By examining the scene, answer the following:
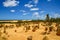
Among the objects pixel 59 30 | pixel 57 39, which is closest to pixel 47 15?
pixel 59 30

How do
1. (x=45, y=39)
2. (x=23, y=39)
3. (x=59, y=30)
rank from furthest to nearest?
(x=59, y=30)
(x=23, y=39)
(x=45, y=39)

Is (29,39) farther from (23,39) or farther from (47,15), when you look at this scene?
(47,15)

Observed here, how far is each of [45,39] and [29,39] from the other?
5.88 feet

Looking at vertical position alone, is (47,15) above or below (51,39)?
above

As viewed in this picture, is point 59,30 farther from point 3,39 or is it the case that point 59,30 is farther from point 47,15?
point 47,15

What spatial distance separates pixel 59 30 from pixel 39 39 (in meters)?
4.27

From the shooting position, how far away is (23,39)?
54.3ft

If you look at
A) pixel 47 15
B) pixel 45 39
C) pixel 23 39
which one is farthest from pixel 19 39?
pixel 47 15

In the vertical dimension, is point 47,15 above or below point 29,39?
above

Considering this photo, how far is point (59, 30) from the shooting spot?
754 inches

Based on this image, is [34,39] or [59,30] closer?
[34,39]

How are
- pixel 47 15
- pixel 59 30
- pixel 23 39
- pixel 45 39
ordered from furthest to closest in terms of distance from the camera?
pixel 47 15, pixel 59 30, pixel 23 39, pixel 45 39

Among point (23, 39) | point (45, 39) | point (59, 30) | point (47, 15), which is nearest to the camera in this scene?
point (45, 39)

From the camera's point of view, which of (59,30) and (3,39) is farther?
(59,30)
